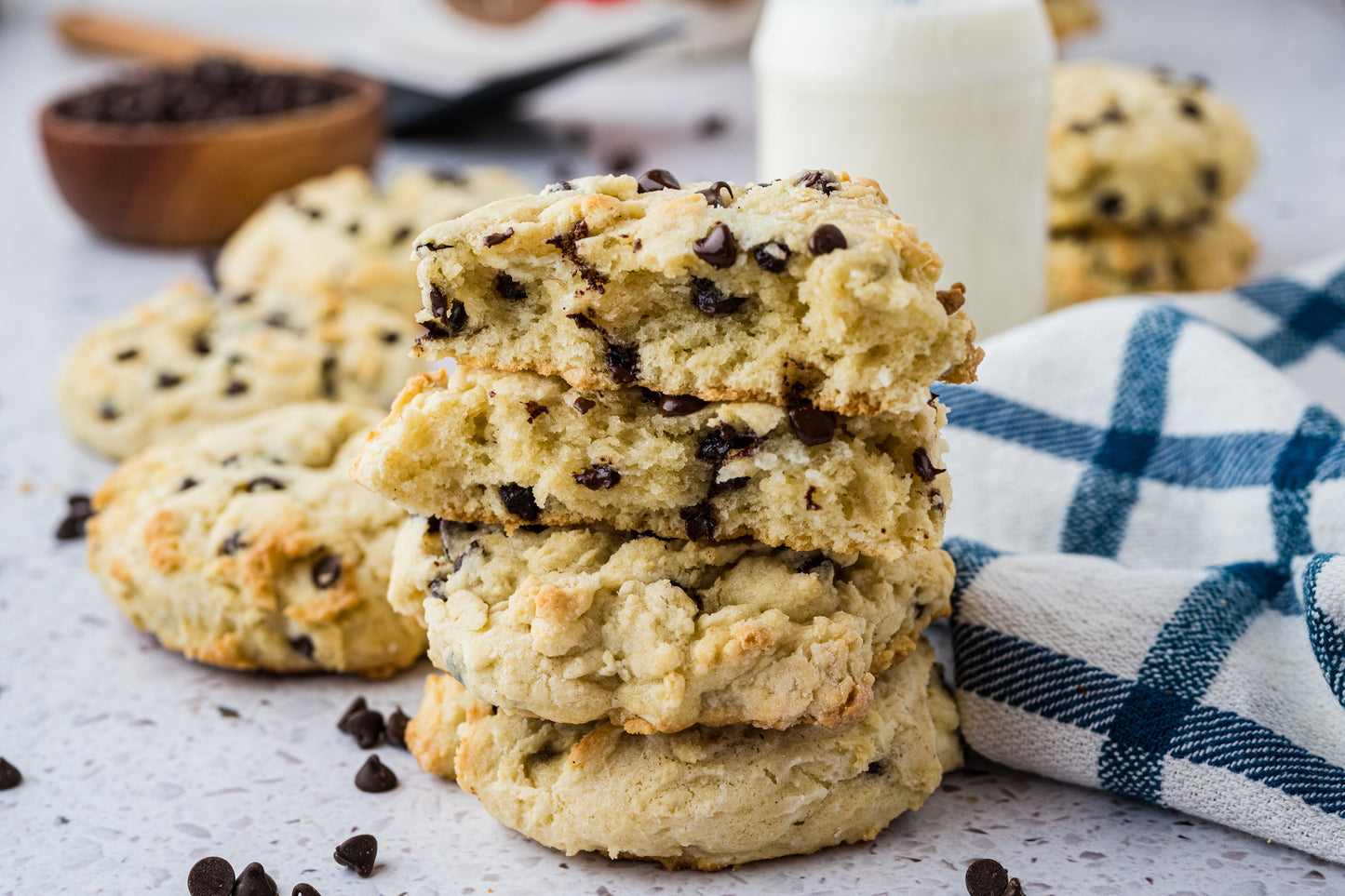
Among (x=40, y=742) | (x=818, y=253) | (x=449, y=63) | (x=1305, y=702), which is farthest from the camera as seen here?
(x=449, y=63)

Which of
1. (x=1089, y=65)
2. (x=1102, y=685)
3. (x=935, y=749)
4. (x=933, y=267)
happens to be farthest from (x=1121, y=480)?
(x=1089, y=65)

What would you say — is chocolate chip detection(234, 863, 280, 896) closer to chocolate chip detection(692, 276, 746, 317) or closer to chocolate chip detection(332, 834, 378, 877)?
chocolate chip detection(332, 834, 378, 877)

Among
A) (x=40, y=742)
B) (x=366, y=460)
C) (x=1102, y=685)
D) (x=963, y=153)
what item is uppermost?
(x=963, y=153)

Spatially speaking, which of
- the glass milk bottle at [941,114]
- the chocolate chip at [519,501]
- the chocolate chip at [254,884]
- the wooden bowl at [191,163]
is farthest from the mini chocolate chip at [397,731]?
the wooden bowl at [191,163]

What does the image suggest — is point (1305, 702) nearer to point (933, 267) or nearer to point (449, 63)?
point (933, 267)

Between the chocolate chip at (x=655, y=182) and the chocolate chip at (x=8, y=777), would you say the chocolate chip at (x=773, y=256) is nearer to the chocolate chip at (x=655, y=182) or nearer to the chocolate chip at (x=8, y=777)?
the chocolate chip at (x=655, y=182)

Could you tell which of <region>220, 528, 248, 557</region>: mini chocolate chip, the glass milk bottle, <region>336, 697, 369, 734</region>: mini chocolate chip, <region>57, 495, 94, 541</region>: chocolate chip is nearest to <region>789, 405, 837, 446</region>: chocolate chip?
<region>336, 697, 369, 734</region>: mini chocolate chip
